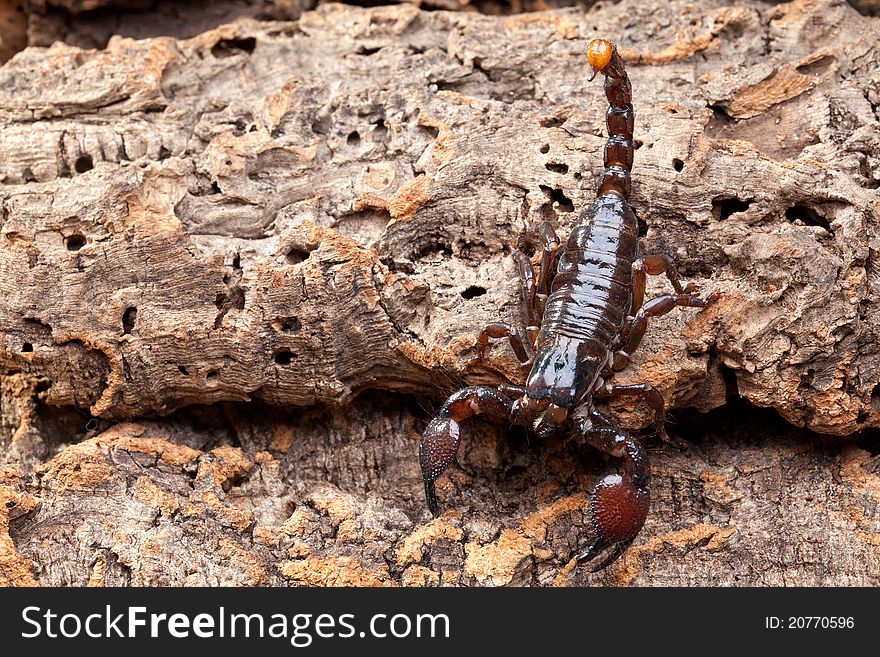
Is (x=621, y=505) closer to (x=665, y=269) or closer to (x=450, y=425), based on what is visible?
(x=450, y=425)

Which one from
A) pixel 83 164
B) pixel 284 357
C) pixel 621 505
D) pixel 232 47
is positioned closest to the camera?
pixel 621 505

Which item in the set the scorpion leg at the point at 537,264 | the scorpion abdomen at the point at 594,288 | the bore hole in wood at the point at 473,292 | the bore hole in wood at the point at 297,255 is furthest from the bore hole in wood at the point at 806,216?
the bore hole in wood at the point at 297,255

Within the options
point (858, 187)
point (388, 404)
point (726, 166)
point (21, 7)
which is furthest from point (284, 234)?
point (21, 7)

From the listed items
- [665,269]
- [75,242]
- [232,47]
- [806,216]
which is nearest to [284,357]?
[75,242]

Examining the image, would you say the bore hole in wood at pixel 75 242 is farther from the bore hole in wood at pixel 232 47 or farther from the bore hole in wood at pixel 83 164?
the bore hole in wood at pixel 232 47

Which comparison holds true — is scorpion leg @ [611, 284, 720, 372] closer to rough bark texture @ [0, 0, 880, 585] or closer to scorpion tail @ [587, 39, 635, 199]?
rough bark texture @ [0, 0, 880, 585]

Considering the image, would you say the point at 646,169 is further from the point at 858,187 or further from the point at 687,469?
the point at 687,469
